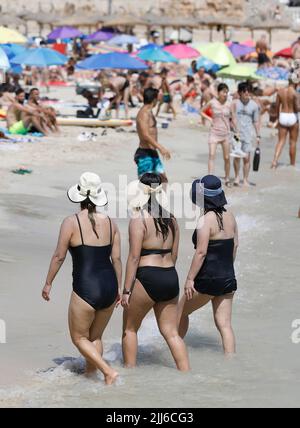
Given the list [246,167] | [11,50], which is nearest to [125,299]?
[246,167]

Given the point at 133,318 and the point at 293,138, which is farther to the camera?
the point at 293,138

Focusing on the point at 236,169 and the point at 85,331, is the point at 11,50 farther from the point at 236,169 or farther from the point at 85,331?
the point at 85,331

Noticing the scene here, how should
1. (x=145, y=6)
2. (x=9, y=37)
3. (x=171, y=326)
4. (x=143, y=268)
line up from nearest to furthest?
1. (x=143, y=268)
2. (x=171, y=326)
3. (x=9, y=37)
4. (x=145, y=6)

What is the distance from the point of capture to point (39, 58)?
85.0 ft

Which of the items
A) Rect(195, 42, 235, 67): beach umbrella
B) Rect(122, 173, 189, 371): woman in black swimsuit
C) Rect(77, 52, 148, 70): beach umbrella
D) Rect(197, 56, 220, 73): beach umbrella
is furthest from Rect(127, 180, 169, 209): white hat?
Rect(197, 56, 220, 73): beach umbrella

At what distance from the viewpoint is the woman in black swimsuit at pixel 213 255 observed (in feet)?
22.6

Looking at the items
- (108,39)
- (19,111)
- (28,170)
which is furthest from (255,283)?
(108,39)

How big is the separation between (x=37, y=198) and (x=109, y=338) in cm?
589

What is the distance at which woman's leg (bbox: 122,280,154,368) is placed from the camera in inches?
258

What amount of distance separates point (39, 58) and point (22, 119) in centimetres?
665

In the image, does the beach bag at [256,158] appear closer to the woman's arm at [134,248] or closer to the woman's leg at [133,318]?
the woman's leg at [133,318]

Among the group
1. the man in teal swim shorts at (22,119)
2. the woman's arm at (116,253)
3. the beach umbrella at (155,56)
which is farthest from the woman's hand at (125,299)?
the beach umbrella at (155,56)

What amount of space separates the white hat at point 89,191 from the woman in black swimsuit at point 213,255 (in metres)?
0.88

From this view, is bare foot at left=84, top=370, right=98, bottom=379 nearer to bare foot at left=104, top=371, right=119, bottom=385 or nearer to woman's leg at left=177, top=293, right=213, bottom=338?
bare foot at left=104, top=371, right=119, bottom=385
